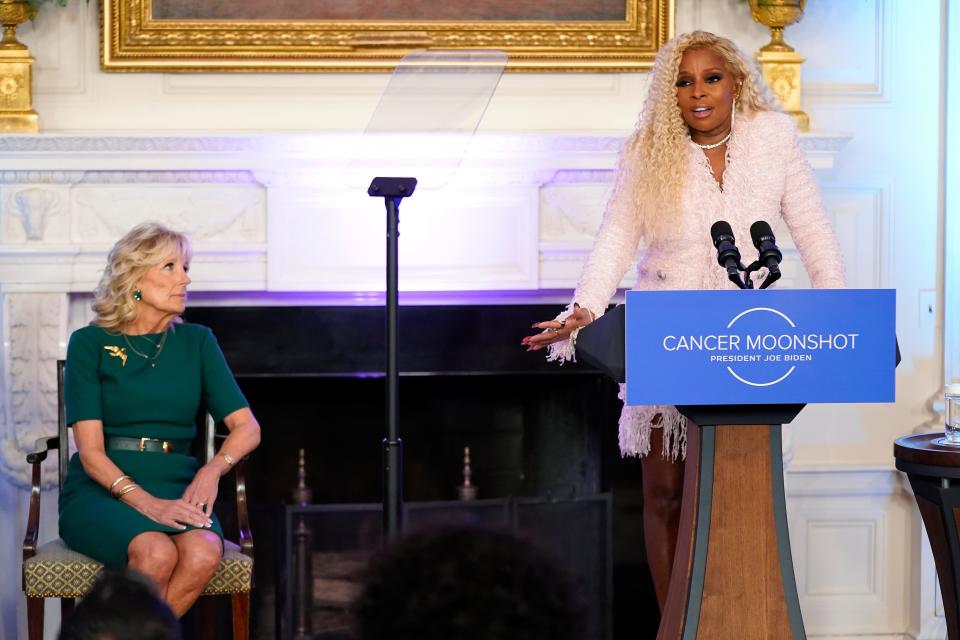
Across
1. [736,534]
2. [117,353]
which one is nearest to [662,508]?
[736,534]

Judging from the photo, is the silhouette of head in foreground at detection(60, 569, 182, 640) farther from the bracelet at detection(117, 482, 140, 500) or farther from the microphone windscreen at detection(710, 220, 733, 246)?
the bracelet at detection(117, 482, 140, 500)

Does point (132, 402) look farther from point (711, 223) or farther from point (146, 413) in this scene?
point (711, 223)

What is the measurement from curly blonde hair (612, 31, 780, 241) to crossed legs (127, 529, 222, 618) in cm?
133

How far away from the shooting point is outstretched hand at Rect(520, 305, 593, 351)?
103 inches

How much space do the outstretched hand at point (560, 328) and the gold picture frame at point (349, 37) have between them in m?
1.71

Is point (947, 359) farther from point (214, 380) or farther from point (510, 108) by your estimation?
point (214, 380)

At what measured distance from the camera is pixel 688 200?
298cm

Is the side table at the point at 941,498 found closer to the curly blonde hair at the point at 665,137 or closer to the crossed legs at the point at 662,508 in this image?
the crossed legs at the point at 662,508

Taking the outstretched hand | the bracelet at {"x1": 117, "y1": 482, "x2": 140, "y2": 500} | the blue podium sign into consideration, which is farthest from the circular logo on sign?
the bracelet at {"x1": 117, "y1": 482, "x2": 140, "y2": 500}

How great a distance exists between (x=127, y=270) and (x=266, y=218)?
29.3 inches

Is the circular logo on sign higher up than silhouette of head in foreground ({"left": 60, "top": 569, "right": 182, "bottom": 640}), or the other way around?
the circular logo on sign

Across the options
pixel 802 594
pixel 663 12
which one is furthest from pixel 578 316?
pixel 802 594

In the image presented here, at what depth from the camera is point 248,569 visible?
10.8ft

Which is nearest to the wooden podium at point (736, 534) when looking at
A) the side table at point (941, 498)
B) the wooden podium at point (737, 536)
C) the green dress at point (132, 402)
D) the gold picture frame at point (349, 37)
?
the wooden podium at point (737, 536)
